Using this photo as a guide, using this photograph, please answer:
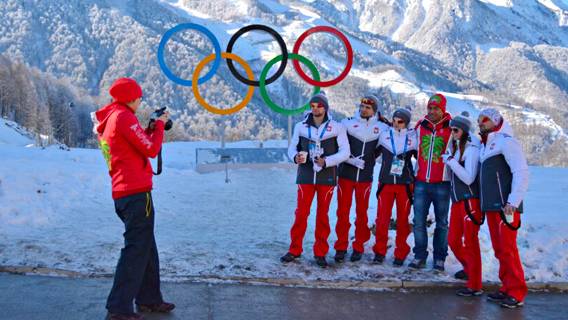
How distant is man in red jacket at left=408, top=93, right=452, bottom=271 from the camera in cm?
745

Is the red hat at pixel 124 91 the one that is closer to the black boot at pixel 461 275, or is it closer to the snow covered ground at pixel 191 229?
the snow covered ground at pixel 191 229

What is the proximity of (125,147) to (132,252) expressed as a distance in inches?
36.8

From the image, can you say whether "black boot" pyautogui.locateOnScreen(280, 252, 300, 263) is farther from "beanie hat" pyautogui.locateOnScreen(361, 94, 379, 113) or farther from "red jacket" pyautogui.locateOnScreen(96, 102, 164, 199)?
"red jacket" pyautogui.locateOnScreen(96, 102, 164, 199)

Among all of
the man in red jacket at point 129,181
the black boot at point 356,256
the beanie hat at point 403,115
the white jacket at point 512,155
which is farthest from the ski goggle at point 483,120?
the man in red jacket at point 129,181

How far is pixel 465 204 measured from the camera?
6926mm

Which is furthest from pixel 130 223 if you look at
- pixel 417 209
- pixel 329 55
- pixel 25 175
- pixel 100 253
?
pixel 329 55

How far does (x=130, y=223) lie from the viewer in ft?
18.3

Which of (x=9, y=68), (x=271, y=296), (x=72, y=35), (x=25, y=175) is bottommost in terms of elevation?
(x=271, y=296)

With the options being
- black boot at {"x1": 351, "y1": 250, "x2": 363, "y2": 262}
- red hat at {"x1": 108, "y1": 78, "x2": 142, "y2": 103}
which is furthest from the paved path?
red hat at {"x1": 108, "y1": 78, "x2": 142, "y2": 103}

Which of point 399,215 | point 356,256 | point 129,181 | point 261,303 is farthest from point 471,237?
point 129,181

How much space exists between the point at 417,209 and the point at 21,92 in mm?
81267

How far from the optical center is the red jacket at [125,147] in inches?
215

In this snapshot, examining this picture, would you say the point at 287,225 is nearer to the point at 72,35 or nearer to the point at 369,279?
the point at 369,279

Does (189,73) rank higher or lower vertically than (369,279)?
higher
